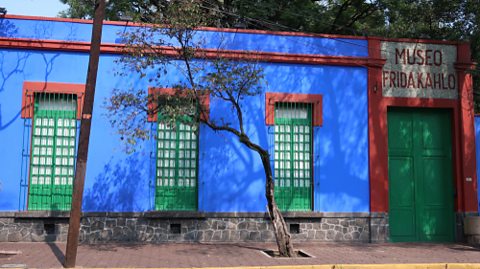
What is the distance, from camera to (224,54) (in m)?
10.7

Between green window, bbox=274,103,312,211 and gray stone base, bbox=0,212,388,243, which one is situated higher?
green window, bbox=274,103,312,211

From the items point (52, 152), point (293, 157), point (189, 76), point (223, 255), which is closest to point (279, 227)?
point (223, 255)

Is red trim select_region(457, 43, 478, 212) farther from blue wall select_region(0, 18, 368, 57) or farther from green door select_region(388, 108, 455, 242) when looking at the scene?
blue wall select_region(0, 18, 368, 57)

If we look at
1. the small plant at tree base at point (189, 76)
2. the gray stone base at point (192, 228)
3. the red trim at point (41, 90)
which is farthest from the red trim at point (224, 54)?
the gray stone base at point (192, 228)

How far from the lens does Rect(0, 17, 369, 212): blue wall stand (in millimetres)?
11164

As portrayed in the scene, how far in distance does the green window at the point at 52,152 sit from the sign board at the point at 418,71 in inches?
320

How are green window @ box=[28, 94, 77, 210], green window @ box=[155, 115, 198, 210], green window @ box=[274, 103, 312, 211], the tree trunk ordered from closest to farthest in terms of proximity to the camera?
1. the tree trunk
2. green window @ box=[28, 94, 77, 210]
3. green window @ box=[155, 115, 198, 210]
4. green window @ box=[274, 103, 312, 211]

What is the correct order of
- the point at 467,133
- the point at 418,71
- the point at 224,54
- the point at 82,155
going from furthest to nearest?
the point at 418,71 → the point at 467,133 → the point at 224,54 → the point at 82,155

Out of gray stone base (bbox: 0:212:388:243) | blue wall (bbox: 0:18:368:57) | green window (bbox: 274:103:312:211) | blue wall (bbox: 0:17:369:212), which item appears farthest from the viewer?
green window (bbox: 274:103:312:211)

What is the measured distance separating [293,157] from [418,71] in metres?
4.16

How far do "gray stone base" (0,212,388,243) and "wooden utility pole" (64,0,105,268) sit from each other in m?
2.69

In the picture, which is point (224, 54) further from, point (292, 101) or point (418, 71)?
point (418, 71)

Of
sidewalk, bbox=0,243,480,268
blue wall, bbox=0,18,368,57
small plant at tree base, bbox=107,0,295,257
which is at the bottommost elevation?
sidewalk, bbox=0,243,480,268

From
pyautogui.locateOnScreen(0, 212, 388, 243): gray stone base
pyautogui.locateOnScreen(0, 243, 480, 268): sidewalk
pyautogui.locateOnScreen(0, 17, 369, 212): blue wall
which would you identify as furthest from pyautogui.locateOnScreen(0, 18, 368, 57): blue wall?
pyautogui.locateOnScreen(0, 243, 480, 268): sidewalk
